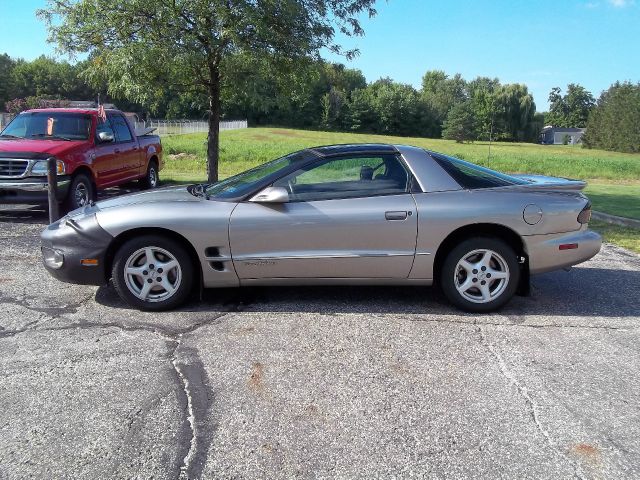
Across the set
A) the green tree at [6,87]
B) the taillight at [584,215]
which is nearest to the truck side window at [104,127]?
the taillight at [584,215]

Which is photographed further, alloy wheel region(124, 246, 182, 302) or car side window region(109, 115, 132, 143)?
car side window region(109, 115, 132, 143)

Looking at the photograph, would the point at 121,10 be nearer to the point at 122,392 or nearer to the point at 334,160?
the point at 334,160

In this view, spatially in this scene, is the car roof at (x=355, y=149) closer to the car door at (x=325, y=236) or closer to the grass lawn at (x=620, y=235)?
the car door at (x=325, y=236)

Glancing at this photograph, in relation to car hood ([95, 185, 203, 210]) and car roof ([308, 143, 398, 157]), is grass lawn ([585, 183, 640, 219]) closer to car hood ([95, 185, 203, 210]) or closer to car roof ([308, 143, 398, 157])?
car roof ([308, 143, 398, 157])

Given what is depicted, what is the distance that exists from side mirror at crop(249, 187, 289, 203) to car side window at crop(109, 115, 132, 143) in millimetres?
7183

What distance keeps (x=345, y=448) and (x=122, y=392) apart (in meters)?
1.39

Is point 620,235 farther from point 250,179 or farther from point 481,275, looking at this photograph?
point 250,179

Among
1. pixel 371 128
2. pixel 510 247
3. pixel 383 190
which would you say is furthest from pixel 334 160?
pixel 371 128

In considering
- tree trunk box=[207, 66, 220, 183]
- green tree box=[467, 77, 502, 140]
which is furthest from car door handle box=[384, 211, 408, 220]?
green tree box=[467, 77, 502, 140]

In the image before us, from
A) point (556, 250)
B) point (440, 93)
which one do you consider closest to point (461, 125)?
point (440, 93)

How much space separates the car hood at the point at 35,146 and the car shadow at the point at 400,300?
180 inches

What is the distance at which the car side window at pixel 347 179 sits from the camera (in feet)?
14.9

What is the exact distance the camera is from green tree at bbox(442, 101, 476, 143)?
9082cm

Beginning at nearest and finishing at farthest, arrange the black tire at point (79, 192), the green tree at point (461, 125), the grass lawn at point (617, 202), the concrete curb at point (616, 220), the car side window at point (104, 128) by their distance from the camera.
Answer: the black tire at point (79, 192) < the concrete curb at point (616, 220) < the car side window at point (104, 128) < the grass lawn at point (617, 202) < the green tree at point (461, 125)
